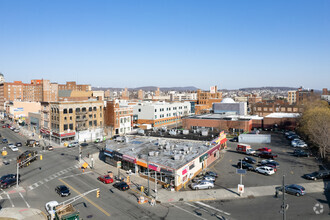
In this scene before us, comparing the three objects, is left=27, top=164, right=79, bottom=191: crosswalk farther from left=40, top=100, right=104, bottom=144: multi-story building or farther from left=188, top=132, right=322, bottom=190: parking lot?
left=188, top=132, right=322, bottom=190: parking lot

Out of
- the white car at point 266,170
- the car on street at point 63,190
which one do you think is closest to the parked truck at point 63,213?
the car on street at point 63,190

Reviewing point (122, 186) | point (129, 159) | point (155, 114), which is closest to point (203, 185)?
point (122, 186)

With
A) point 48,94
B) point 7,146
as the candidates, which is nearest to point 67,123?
point 7,146

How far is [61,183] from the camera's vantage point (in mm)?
37938

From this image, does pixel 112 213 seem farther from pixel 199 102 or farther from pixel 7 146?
pixel 199 102

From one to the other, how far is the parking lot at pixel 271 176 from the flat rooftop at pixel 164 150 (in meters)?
5.00

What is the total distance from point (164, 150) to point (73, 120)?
39405 mm

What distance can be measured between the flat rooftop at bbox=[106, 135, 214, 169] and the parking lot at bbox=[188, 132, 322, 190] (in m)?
5.00

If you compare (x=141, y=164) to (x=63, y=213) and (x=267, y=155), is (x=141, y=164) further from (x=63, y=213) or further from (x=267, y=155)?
(x=267, y=155)

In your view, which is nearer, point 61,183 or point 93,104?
point 61,183

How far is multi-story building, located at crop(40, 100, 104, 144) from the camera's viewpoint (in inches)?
2771

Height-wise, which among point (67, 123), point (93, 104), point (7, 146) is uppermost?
point (93, 104)

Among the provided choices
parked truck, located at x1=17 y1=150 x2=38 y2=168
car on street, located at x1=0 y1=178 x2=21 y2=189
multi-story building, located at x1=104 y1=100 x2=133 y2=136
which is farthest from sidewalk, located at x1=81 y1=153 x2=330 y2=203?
multi-story building, located at x1=104 y1=100 x2=133 y2=136

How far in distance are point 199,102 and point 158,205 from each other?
440 ft
